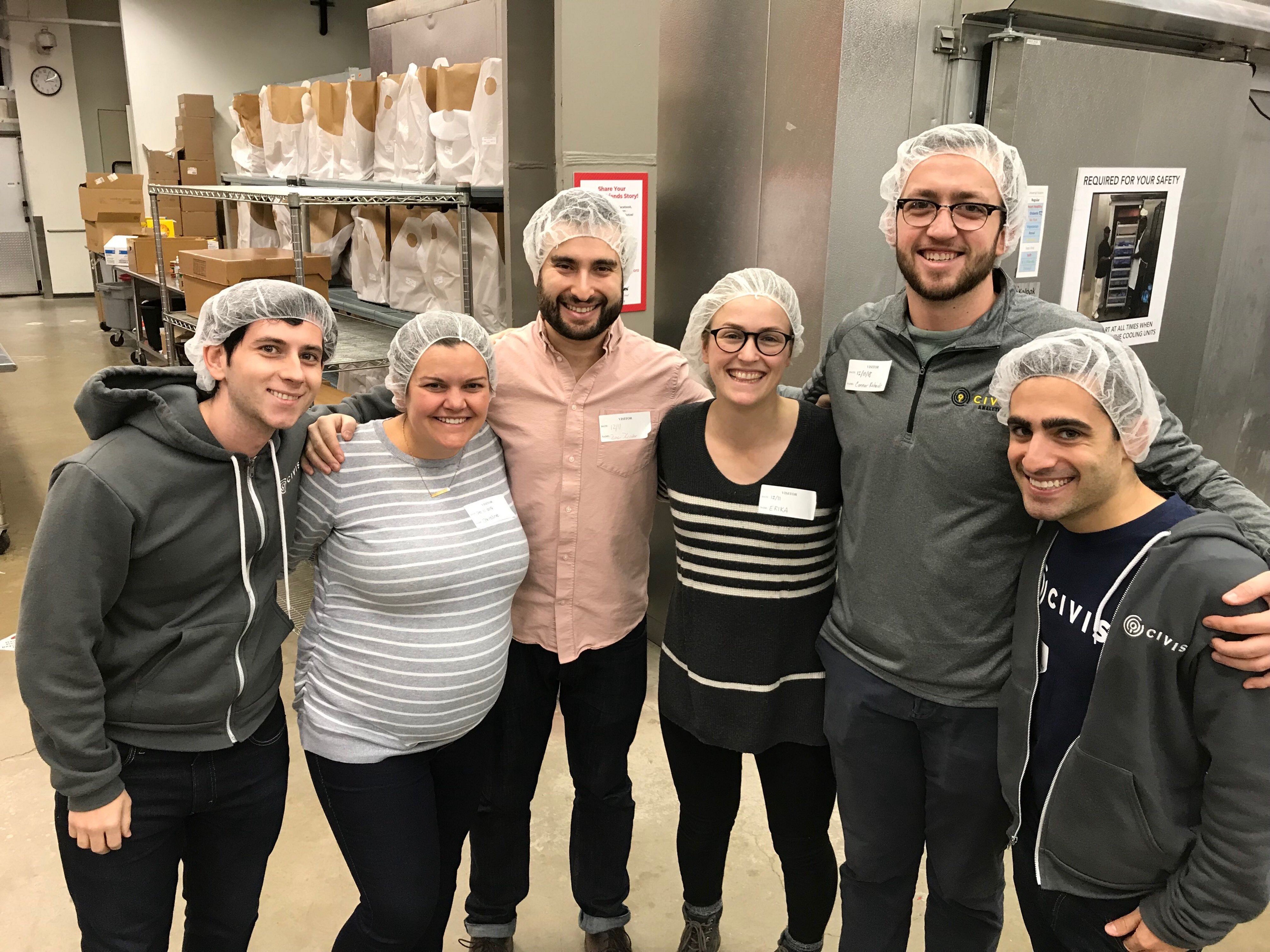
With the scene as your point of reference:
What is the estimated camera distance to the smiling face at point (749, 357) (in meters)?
1.61

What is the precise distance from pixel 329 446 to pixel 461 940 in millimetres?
1312

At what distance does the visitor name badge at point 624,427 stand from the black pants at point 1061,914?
0.99 m

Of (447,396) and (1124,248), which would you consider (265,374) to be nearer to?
(447,396)

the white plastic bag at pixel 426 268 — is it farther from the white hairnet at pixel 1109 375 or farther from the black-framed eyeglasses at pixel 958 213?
the white hairnet at pixel 1109 375

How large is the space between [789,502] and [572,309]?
1.89 feet

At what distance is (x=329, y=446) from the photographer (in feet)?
5.24

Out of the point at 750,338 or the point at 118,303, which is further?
the point at 118,303

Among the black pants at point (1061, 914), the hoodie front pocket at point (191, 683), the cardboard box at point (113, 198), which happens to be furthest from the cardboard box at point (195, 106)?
the black pants at point (1061, 914)

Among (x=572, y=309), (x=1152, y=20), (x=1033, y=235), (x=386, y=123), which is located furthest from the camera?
(x=386, y=123)

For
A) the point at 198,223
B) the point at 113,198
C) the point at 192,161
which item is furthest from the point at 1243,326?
the point at 113,198

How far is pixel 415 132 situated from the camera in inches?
147

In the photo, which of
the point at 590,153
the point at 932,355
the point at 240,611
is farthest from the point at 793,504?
the point at 590,153

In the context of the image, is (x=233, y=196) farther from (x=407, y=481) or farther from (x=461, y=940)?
(x=461, y=940)

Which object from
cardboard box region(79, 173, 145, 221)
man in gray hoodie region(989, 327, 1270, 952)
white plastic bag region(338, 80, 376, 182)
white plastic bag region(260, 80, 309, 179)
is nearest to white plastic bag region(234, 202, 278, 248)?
white plastic bag region(260, 80, 309, 179)
